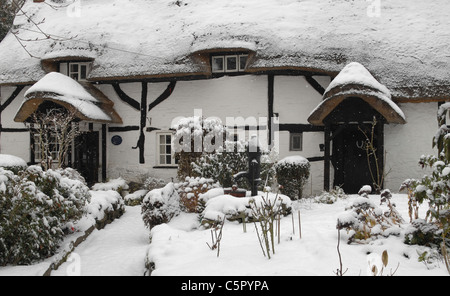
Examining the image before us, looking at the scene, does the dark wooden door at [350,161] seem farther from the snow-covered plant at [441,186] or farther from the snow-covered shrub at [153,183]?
the snow-covered plant at [441,186]

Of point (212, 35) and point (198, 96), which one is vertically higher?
point (212, 35)

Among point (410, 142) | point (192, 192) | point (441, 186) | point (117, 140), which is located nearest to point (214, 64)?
point (117, 140)

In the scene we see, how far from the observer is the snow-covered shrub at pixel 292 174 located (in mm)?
9484

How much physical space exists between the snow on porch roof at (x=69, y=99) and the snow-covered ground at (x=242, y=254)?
5.16 metres

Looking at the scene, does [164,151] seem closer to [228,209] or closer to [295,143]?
[295,143]

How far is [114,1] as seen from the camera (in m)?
15.0

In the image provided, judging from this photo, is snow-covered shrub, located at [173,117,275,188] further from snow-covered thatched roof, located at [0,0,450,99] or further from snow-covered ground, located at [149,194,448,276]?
snow-covered ground, located at [149,194,448,276]

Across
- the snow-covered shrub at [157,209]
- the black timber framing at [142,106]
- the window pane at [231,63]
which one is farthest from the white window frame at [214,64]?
the snow-covered shrub at [157,209]

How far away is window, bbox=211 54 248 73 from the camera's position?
38.5 ft

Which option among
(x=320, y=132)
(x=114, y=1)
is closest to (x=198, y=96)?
(x=320, y=132)

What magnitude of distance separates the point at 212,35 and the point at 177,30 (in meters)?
1.78

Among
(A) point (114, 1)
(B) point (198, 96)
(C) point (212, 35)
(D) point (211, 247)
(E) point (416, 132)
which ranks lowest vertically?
(D) point (211, 247)

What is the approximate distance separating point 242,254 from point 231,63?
27.6 ft
